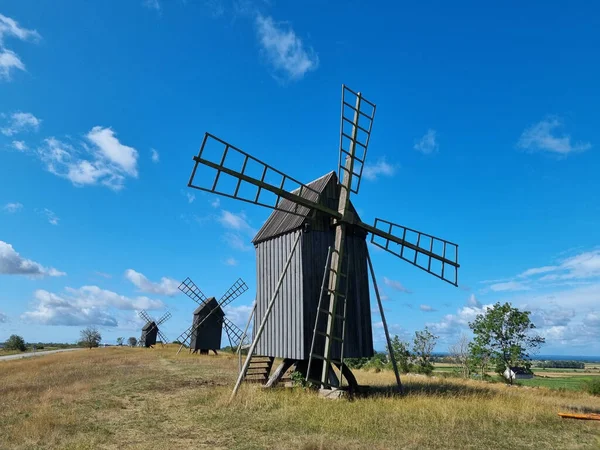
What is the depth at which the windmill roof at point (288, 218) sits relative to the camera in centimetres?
1559

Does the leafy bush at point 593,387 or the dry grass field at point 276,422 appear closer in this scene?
the dry grass field at point 276,422

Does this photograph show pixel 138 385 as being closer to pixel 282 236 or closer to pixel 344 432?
pixel 282 236

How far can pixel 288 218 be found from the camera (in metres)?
16.5

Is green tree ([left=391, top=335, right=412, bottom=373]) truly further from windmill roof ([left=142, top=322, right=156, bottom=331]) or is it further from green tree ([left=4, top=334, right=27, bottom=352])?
green tree ([left=4, top=334, right=27, bottom=352])

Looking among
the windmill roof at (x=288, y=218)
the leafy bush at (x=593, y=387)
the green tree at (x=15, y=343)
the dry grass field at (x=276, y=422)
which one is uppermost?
the green tree at (x=15, y=343)

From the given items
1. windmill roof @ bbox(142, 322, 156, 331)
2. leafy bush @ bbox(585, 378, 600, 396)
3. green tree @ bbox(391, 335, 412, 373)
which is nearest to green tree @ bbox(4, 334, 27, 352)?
windmill roof @ bbox(142, 322, 156, 331)

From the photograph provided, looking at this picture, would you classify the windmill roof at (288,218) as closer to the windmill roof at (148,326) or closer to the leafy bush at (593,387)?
the leafy bush at (593,387)

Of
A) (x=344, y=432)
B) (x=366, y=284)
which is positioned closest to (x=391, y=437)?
(x=344, y=432)

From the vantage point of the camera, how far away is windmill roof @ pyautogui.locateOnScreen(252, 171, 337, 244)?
15586 millimetres

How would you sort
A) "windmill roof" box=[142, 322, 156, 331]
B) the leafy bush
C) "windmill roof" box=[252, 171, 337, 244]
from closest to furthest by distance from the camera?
"windmill roof" box=[252, 171, 337, 244], the leafy bush, "windmill roof" box=[142, 322, 156, 331]

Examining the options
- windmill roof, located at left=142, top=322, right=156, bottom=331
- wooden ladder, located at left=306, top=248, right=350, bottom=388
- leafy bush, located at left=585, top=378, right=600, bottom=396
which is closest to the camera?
wooden ladder, located at left=306, top=248, right=350, bottom=388

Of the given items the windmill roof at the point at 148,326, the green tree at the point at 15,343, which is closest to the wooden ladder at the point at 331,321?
the windmill roof at the point at 148,326

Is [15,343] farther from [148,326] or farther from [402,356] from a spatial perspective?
[402,356]

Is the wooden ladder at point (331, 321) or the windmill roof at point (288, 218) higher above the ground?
the windmill roof at point (288, 218)
